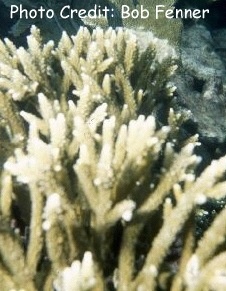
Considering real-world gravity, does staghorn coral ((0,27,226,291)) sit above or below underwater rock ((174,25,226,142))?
above

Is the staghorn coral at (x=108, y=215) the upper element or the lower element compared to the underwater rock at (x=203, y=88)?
upper

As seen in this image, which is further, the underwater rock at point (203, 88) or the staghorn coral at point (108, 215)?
the underwater rock at point (203, 88)

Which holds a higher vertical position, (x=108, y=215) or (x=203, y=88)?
(x=108, y=215)

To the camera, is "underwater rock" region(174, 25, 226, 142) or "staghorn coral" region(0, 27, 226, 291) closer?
"staghorn coral" region(0, 27, 226, 291)

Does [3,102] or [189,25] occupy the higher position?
[3,102]

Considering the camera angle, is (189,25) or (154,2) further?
(189,25)

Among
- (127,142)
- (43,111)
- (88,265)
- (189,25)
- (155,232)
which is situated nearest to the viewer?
(88,265)

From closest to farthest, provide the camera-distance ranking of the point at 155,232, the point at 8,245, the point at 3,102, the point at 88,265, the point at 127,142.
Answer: the point at 88,265 → the point at 8,245 → the point at 127,142 → the point at 155,232 → the point at 3,102

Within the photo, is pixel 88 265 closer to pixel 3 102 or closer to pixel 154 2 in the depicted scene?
pixel 3 102

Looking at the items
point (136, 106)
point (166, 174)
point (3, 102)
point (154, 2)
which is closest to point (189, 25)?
point (154, 2)

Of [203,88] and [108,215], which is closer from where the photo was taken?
[108,215]

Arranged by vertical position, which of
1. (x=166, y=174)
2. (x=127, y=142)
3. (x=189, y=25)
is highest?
(x=127, y=142)
